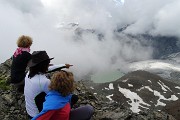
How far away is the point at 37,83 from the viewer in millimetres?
12469

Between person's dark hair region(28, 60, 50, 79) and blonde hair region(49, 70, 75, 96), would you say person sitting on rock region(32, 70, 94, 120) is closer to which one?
blonde hair region(49, 70, 75, 96)

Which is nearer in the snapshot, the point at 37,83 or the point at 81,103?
the point at 37,83

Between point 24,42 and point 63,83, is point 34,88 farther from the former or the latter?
point 24,42

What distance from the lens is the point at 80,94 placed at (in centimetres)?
2127

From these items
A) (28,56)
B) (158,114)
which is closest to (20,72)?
(28,56)

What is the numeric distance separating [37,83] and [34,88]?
0.78 feet

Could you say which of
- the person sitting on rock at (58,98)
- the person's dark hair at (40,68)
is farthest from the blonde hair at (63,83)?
the person's dark hair at (40,68)

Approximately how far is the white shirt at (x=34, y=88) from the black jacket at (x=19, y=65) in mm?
2914

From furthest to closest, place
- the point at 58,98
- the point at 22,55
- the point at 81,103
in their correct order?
1. the point at 81,103
2. the point at 22,55
3. the point at 58,98

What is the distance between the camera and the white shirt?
12.4 metres

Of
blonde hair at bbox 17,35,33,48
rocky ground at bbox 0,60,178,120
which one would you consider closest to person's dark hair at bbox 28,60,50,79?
blonde hair at bbox 17,35,33,48

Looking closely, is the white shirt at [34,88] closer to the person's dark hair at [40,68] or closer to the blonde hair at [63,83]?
the person's dark hair at [40,68]

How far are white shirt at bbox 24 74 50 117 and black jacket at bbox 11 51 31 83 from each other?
2914 mm

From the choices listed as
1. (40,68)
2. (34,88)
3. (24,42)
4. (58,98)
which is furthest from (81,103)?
(58,98)
